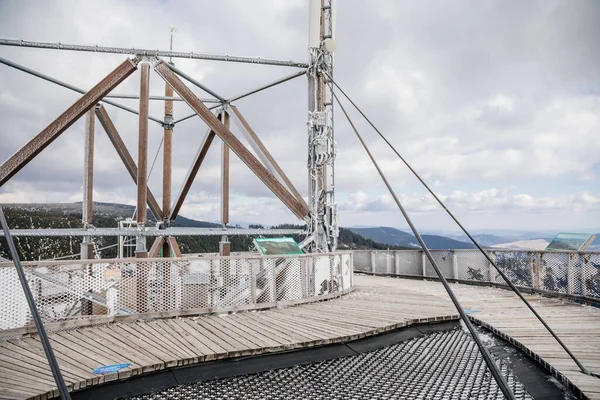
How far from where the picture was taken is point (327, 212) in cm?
1327

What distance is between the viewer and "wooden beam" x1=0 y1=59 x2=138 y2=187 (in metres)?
11.3

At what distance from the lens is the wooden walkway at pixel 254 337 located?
17.6 ft

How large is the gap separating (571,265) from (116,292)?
10888mm

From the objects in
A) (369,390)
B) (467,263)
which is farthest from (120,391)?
(467,263)

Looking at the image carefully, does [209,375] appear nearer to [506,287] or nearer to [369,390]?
[369,390]

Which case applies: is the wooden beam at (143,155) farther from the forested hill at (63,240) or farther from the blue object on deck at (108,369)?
the forested hill at (63,240)

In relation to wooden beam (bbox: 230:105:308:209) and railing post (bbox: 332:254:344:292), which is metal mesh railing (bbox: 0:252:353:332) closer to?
railing post (bbox: 332:254:344:292)

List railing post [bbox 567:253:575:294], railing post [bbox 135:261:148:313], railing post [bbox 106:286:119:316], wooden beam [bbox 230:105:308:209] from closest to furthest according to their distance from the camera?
1. railing post [bbox 106:286:119:316]
2. railing post [bbox 135:261:148:313]
3. railing post [bbox 567:253:575:294]
4. wooden beam [bbox 230:105:308:209]

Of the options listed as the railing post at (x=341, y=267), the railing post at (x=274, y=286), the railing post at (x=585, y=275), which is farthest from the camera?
the railing post at (x=341, y=267)

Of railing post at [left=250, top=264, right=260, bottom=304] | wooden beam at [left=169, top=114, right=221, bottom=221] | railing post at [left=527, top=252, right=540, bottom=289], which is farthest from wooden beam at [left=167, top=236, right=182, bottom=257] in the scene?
railing post at [left=527, top=252, right=540, bottom=289]

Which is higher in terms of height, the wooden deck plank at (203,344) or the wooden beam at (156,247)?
the wooden beam at (156,247)

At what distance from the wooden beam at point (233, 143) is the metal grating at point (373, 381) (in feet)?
20.1

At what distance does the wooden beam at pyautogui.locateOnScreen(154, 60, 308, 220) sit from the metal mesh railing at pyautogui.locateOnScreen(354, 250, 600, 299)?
6.58 metres

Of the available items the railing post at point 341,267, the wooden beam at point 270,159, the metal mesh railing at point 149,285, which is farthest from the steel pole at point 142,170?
the railing post at point 341,267
